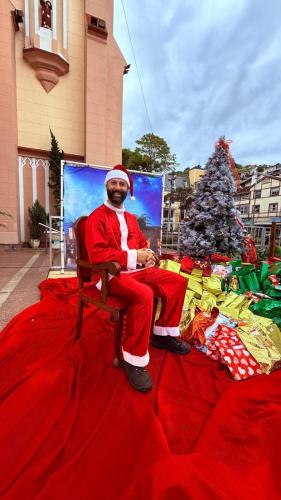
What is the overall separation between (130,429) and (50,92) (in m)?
10.4

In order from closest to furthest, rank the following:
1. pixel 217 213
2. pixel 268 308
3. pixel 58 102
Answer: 1. pixel 268 308
2. pixel 217 213
3. pixel 58 102

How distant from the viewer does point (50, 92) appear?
898cm

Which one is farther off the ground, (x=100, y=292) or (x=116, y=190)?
(x=116, y=190)

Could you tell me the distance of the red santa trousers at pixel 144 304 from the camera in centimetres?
178

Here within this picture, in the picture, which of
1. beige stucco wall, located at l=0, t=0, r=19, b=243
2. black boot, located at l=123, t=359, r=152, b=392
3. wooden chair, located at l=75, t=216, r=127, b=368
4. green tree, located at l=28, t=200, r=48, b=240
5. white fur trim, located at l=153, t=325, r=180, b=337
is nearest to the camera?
black boot, located at l=123, t=359, r=152, b=392

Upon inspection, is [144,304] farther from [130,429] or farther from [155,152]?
[155,152]

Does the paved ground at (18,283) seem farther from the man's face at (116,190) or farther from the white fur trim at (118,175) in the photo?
the white fur trim at (118,175)

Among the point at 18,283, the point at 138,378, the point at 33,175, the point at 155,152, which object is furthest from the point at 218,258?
the point at 155,152

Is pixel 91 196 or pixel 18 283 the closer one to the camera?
pixel 18 283

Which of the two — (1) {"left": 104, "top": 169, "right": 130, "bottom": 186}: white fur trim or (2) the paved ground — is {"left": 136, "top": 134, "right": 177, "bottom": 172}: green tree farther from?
(1) {"left": 104, "top": 169, "right": 130, "bottom": 186}: white fur trim

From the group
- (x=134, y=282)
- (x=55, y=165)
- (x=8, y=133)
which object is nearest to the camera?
(x=134, y=282)

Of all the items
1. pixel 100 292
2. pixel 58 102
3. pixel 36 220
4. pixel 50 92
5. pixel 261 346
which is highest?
pixel 50 92

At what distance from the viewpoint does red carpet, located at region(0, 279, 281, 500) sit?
1.09m

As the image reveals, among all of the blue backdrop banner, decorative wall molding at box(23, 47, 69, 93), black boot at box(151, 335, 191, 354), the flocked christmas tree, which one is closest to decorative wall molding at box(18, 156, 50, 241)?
decorative wall molding at box(23, 47, 69, 93)
